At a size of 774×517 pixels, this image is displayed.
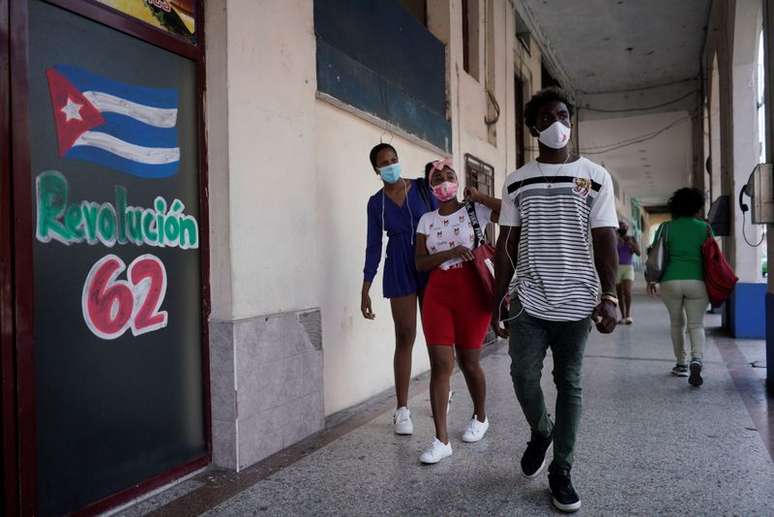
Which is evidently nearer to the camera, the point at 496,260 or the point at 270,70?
the point at 496,260

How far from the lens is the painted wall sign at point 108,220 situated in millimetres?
2379

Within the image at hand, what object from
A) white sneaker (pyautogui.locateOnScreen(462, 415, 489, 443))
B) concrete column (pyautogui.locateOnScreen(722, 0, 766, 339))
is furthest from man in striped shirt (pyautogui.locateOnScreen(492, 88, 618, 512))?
concrete column (pyautogui.locateOnScreen(722, 0, 766, 339))

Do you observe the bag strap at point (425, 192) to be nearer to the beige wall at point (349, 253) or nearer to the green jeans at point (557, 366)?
the beige wall at point (349, 253)

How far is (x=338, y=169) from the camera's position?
14.5 ft

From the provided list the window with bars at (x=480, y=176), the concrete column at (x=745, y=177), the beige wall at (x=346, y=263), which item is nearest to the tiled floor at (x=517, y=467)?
the beige wall at (x=346, y=263)

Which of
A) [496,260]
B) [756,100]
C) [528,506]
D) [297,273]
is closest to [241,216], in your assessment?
[297,273]

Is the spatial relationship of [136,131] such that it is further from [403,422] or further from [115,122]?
[403,422]

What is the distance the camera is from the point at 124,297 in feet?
8.88

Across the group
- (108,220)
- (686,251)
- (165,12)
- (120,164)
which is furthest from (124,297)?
(686,251)

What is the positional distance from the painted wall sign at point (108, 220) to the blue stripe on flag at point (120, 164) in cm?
10

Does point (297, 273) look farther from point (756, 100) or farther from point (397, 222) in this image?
point (756, 100)

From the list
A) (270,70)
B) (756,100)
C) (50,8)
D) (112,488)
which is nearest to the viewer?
(50,8)

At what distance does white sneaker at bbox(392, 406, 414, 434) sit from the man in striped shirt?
1180mm

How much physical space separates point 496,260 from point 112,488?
1.99m
